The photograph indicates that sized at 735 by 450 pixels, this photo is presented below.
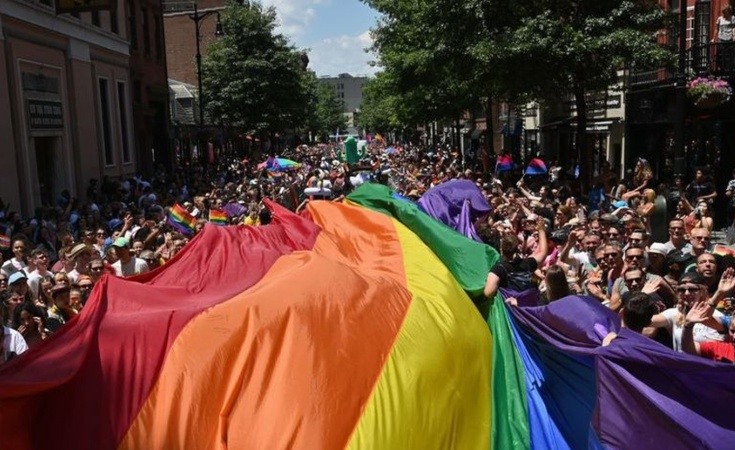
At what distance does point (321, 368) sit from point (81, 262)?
5.47 meters

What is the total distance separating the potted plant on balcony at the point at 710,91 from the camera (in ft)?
51.3

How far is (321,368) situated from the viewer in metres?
4.69

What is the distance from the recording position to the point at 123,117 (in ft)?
95.9

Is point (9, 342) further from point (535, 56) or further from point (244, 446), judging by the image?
point (535, 56)

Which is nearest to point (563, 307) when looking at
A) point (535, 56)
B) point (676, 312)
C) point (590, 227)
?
point (676, 312)

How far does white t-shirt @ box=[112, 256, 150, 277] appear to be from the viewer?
9.18m

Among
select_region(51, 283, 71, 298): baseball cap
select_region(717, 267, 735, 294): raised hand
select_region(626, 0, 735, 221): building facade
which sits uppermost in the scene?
select_region(626, 0, 735, 221): building facade

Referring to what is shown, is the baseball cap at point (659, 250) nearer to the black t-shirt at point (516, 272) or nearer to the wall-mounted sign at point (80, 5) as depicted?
the black t-shirt at point (516, 272)

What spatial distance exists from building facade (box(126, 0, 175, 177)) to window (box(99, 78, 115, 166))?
139 inches

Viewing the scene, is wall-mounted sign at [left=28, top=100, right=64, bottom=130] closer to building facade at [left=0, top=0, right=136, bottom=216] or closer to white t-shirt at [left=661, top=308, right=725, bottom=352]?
building facade at [left=0, top=0, right=136, bottom=216]

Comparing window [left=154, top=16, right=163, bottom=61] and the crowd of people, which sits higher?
window [left=154, top=16, right=163, bottom=61]

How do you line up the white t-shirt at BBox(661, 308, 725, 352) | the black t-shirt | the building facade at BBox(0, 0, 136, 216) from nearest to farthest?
the white t-shirt at BBox(661, 308, 725, 352)
the black t-shirt
the building facade at BBox(0, 0, 136, 216)

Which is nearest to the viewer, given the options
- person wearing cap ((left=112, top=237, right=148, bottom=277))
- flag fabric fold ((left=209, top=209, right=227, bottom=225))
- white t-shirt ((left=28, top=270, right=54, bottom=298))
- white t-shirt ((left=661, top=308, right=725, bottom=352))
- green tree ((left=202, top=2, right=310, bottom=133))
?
white t-shirt ((left=661, top=308, right=725, bottom=352))

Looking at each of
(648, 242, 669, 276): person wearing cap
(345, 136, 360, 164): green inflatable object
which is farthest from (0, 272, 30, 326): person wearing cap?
(345, 136, 360, 164): green inflatable object
